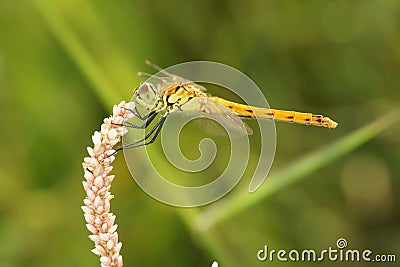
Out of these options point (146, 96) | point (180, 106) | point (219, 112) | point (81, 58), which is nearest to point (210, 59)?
point (81, 58)

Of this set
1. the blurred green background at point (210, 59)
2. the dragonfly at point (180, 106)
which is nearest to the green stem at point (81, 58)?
the blurred green background at point (210, 59)

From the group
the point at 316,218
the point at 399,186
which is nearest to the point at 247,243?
the point at 316,218

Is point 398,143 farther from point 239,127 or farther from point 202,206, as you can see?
point 239,127

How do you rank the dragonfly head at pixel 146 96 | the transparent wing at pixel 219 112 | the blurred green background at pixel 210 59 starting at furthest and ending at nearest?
the blurred green background at pixel 210 59 < the transparent wing at pixel 219 112 < the dragonfly head at pixel 146 96

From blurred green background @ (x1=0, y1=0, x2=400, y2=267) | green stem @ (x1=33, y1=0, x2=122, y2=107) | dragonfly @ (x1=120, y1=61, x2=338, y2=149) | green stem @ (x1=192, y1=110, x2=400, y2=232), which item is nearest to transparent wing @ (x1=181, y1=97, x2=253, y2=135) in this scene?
→ dragonfly @ (x1=120, y1=61, x2=338, y2=149)

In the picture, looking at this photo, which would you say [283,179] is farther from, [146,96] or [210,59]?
[210,59]

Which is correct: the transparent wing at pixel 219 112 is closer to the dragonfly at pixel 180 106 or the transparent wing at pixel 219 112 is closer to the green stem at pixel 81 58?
the dragonfly at pixel 180 106

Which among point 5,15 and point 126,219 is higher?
point 5,15
